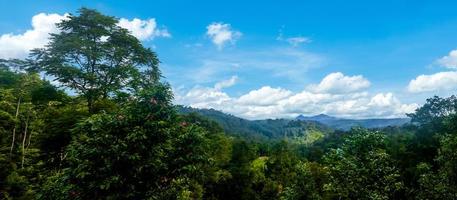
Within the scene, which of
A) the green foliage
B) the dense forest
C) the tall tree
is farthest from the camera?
the tall tree

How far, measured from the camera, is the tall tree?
29.2 metres

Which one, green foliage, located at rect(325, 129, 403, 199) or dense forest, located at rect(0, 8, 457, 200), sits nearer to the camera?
dense forest, located at rect(0, 8, 457, 200)

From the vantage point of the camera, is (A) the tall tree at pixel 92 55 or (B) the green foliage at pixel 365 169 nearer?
(B) the green foliage at pixel 365 169

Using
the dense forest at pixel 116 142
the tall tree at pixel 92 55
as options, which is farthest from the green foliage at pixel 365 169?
the tall tree at pixel 92 55

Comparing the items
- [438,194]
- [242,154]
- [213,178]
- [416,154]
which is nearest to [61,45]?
[438,194]

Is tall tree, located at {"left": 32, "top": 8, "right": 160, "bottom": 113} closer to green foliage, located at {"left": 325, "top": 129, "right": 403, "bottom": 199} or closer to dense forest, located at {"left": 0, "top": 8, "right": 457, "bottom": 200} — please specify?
dense forest, located at {"left": 0, "top": 8, "right": 457, "bottom": 200}

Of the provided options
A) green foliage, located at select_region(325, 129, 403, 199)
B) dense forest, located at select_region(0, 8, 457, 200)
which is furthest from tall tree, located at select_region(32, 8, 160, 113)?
green foliage, located at select_region(325, 129, 403, 199)

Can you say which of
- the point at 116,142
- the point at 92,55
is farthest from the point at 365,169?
the point at 92,55

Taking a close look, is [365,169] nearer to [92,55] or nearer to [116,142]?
[116,142]

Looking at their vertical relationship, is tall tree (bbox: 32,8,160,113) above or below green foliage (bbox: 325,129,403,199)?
above

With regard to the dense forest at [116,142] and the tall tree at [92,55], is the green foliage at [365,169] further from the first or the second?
the tall tree at [92,55]

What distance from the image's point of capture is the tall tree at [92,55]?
1148 inches

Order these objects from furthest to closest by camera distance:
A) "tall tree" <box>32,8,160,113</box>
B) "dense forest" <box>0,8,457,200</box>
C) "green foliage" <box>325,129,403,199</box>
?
"tall tree" <box>32,8,160,113</box>, "green foliage" <box>325,129,403,199</box>, "dense forest" <box>0,8,457,200</box>

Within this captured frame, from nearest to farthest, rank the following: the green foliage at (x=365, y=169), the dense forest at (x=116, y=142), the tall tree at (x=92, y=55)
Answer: the dense forest at (x=116, y=142) → the green foliage at (x=365, y=169) → the tall tree at (x=92, y=55)
